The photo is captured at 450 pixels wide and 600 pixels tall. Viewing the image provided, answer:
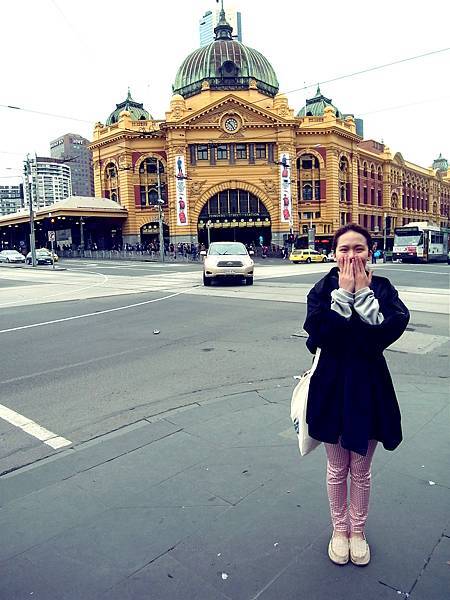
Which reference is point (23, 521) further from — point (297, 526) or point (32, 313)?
point (32, 313)

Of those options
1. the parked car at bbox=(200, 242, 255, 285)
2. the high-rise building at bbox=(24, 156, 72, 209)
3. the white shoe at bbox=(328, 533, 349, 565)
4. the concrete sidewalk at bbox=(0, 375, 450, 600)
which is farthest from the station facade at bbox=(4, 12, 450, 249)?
the white shoe at bbox=(328, 533, 349, 565)

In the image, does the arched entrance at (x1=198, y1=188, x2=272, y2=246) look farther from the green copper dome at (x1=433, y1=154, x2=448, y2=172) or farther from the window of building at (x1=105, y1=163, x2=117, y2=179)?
the green copper dome at (x1=433, y1=154, x2=448, y2=172)

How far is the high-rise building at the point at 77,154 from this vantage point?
3511 inches

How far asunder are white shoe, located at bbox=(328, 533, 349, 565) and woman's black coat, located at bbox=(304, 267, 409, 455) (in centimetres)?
56

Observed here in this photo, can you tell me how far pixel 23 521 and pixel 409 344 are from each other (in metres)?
6.53

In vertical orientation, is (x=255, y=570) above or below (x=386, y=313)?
below

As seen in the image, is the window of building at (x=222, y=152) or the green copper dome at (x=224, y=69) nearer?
the window of building at (x=222, y=152)

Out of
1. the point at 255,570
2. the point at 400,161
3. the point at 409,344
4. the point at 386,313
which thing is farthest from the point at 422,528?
the point at 400,161

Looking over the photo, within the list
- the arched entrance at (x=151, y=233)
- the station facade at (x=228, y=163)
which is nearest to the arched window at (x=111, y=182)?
the station facade at (x=228, y=163)

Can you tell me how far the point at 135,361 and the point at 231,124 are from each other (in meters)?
52.6

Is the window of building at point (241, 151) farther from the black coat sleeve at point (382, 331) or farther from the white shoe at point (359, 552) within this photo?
the white shoe at point (359, 552)

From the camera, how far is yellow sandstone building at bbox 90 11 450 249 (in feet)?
181

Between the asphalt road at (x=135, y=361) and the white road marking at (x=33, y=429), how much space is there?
0.20 feet

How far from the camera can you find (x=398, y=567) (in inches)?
98.9
